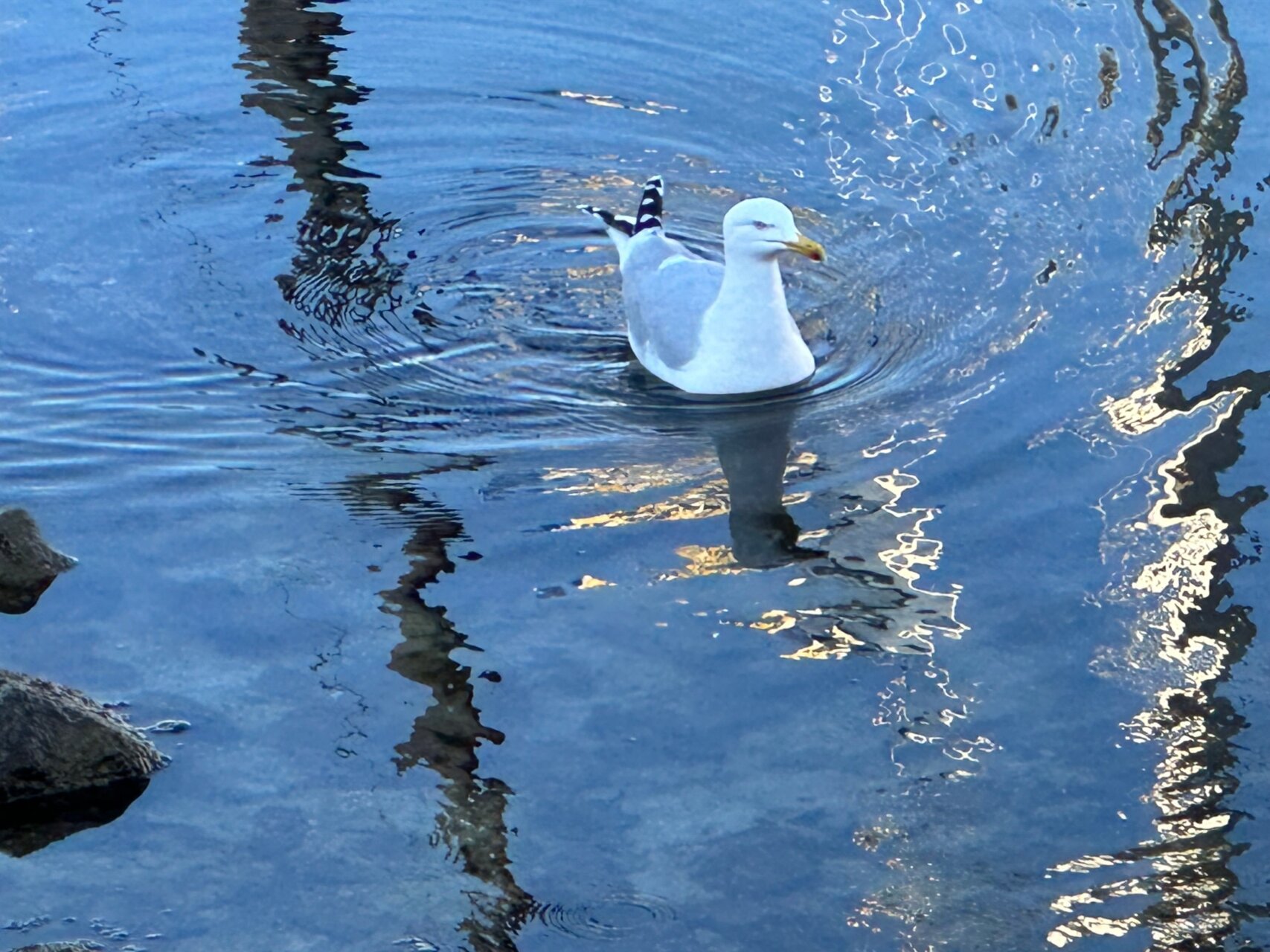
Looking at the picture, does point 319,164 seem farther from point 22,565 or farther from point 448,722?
point 448,722

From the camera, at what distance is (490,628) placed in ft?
19.3

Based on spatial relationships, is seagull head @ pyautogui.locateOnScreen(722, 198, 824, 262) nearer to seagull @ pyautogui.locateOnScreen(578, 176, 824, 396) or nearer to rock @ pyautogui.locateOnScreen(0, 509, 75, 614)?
seagull @ pyautogui.locateOnScreen(578, 176, 824, 396)

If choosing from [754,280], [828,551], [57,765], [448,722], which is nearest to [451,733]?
[448,722]

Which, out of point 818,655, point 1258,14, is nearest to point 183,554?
point 818,655

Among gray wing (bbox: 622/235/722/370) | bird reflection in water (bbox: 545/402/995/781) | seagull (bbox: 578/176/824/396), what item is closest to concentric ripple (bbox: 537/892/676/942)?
bird reflection in water (bbox: 545/402/995/781)

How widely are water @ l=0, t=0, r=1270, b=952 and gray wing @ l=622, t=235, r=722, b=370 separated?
17 cm

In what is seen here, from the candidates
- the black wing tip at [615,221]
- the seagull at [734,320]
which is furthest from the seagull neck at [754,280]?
the black wing tip at [615,221]

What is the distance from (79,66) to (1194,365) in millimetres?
6155

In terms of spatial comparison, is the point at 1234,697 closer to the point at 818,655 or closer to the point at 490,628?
the point at 818,655

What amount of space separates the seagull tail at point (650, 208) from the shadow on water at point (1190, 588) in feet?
6.82

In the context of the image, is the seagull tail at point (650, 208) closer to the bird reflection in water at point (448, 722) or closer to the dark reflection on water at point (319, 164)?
the dark reflection on water at point (319, 164)

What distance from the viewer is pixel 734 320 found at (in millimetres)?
7504

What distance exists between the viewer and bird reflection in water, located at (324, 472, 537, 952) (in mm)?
4805

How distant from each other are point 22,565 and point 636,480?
80.3 inches
